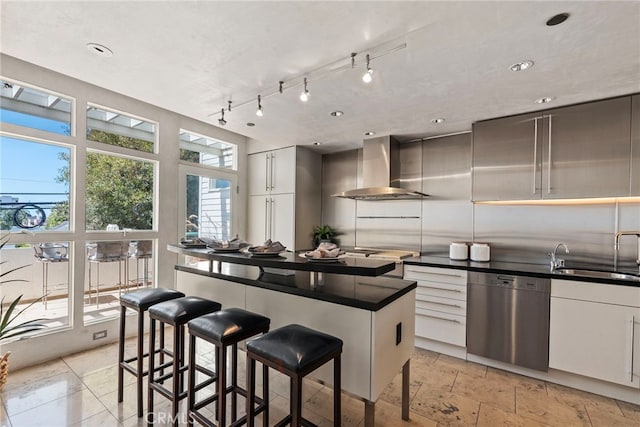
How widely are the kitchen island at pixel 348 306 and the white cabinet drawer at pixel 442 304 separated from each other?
1.14 metres

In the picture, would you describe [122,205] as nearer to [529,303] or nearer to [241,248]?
[241,248]

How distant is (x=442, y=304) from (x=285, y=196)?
8.30ft

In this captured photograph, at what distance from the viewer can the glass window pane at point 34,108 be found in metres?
2.45

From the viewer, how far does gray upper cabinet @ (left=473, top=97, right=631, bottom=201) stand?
2428mm

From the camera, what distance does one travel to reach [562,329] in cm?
236

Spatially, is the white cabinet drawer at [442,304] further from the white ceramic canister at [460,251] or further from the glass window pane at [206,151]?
the glass window pane at [206,151]

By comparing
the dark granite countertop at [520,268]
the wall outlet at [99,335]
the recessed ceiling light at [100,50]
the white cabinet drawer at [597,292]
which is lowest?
the wall outlet at [99,335]

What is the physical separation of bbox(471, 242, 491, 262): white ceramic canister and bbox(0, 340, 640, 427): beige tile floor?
3.67 ft

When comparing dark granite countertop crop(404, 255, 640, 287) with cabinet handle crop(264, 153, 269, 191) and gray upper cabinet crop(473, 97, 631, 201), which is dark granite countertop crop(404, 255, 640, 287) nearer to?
gray upper cabinet crop(473, 97, 631, 201)

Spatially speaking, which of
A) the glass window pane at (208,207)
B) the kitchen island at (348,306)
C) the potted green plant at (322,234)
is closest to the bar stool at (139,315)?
the kitchen island at (348,306)

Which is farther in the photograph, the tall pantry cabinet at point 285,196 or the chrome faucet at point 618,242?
the tall pantry cabinet at point 285,196

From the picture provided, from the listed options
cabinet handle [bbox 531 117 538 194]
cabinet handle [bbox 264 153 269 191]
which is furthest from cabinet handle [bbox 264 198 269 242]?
cabinet handle [bbox 531 117 538 194]

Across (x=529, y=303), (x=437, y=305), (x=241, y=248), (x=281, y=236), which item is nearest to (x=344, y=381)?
(x=241, y=248)

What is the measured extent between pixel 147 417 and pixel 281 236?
2.61 meters
